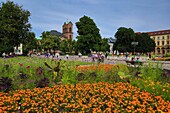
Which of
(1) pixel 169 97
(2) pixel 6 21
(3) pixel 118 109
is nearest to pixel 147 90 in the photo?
(1) pixel 169 97

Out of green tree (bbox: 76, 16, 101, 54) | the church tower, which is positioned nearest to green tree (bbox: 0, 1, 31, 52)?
green tree (bbox: 76, 16, 101, 54)

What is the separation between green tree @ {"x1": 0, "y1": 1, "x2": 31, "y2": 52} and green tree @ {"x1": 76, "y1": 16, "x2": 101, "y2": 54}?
23105 mm

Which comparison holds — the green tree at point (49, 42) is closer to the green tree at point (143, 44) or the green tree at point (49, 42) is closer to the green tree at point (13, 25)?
the green tree at point (143, 44)

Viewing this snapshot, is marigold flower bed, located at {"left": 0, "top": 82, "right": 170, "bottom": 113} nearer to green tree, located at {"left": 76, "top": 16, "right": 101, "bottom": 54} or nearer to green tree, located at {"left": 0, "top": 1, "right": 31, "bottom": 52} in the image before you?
green tree, located at {"left": 0, "top": 1, "right": 31, "bottom": 52}

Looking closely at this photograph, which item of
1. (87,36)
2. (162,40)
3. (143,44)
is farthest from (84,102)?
(162,40)

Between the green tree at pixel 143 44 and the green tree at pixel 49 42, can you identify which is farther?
the green tree at pixel 143 44

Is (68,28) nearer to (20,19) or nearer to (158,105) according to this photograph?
(20,19)

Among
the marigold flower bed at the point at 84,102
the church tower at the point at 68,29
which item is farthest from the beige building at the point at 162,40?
the marigold flower bed at the point at 84,102

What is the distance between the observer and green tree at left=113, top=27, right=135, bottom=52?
81062 millimetres

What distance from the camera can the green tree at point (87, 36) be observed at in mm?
65025

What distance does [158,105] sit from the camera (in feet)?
19.2

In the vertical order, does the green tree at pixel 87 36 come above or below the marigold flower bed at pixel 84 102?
above

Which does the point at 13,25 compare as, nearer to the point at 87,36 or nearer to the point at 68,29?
the point at 87,36

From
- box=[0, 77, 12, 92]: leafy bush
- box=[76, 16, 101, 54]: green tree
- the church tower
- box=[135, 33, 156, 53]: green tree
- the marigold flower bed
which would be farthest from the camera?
the church tower
